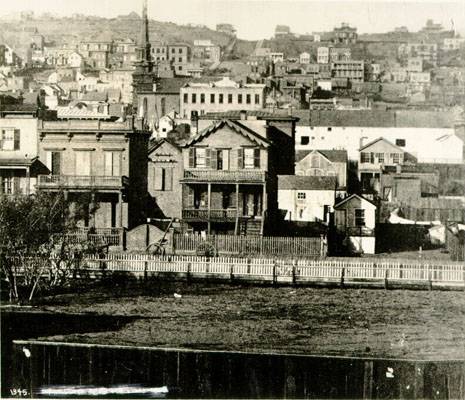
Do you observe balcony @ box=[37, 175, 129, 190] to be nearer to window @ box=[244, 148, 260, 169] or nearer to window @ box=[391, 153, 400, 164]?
window @ box=[244, 148, 260, 169]

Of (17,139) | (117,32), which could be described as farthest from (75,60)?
(17,139)

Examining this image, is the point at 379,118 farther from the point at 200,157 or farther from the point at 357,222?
the point at 200,157

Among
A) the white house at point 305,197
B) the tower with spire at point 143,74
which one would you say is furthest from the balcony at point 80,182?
the tower with spire at point 143,74

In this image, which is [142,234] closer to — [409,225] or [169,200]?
[169,200]

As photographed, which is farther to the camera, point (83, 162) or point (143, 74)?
point (143, 74)

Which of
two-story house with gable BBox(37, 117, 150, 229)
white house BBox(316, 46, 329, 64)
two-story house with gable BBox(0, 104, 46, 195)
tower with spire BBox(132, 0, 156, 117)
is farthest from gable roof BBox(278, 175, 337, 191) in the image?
white house BBox(316, 46, 329, 64)
